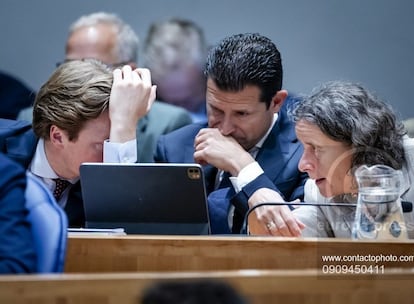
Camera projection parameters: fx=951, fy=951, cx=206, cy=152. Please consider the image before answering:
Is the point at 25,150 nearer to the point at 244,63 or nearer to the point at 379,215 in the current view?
the point at 244,63

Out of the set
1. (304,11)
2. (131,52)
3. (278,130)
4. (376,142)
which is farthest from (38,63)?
(376,142)

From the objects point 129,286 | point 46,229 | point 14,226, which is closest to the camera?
point 129,286

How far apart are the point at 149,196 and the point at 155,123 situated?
1.48m

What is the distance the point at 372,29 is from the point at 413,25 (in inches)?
7.7

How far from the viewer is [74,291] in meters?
1.73

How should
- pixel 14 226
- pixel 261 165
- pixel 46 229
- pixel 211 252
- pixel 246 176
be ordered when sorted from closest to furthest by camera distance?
pixel 14 226 < pixel 46 229 < pixel 211 252 < pixel 246 176 < pixel 261 165

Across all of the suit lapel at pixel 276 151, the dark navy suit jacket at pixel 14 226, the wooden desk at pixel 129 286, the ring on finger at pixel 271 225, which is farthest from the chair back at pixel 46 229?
the suit lapel at pixel 276 151

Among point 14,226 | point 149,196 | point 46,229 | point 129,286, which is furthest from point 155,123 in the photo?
point 129,286

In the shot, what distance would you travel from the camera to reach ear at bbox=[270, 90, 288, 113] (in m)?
3.15

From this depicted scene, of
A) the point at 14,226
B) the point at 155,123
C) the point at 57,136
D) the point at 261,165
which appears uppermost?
the point at 14,226

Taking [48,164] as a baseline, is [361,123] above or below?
above

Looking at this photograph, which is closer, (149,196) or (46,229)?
(46,229)

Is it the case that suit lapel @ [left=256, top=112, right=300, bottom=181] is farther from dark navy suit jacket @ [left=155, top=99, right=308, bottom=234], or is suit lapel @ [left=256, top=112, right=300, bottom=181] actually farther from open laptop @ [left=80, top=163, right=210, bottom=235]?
open laptop @ [left=80, top=163, right=210, bottom=235]

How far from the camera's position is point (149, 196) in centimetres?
259
